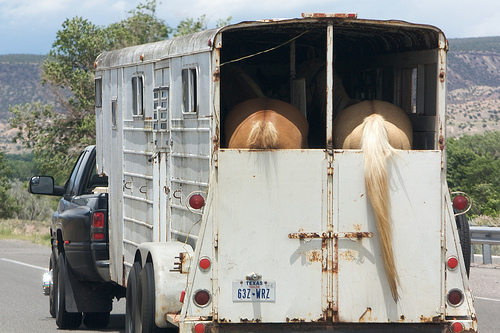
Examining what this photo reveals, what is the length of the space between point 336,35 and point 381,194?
217 cm

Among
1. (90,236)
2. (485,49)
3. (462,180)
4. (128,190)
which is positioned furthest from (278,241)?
Answer: (485,49)

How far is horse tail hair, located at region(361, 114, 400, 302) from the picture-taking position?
598cm

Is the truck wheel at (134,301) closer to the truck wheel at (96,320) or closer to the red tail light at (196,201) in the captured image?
the red tail light at (196,201)

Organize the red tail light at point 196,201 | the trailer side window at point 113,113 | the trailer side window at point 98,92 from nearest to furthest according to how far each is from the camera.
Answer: the red tail light at point 196,201 < the trailer side window at point 113,113 < the trailer side window at point 98,92

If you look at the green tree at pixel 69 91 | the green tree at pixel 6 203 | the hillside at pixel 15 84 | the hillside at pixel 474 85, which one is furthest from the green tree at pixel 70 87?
the hillside at pixel 15 84

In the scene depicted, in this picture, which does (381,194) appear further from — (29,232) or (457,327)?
(29,232)

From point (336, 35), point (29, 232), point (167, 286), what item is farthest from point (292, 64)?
point (29, 232)

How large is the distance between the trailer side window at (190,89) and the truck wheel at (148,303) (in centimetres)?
126

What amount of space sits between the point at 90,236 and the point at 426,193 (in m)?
4.37

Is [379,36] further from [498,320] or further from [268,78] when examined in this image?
[498,320]

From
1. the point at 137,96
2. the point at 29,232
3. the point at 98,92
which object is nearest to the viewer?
the point at 137,96

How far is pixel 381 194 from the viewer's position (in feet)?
19.7

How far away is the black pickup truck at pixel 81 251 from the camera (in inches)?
366

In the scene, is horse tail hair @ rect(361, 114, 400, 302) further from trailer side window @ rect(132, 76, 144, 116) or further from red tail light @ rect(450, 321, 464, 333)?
trailer side window @ rect(132, 76, 144, 116)
